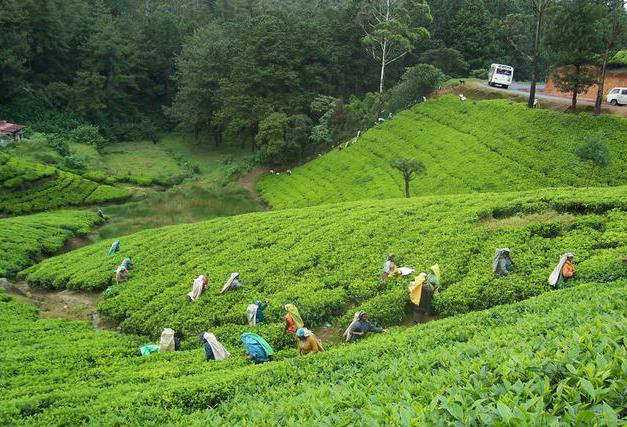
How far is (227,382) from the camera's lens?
12.2 m

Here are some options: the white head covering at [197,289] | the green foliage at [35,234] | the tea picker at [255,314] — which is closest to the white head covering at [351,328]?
the tea picker at [255,314]

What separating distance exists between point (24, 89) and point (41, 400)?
61.7 m

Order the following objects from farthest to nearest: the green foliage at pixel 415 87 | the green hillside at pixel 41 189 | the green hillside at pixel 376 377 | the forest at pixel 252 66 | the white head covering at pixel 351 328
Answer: the forest at pixel 252 66, the green foliage at pixel 415 87, the green hillside at pixel 41 189, the white head covering at pixel 351 328, the green hillside at pixel 376 377

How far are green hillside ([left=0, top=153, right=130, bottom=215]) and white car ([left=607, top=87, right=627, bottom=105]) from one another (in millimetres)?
36900

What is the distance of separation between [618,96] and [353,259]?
2667 cm

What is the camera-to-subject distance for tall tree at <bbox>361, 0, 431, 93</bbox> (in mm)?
51844

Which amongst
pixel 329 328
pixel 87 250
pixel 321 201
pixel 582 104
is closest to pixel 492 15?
pixel 582 104

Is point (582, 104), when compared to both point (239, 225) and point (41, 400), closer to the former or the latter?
point (239, 225)

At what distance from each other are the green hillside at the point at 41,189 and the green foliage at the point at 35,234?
3.65 m

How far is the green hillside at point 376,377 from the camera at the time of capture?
21.6ft

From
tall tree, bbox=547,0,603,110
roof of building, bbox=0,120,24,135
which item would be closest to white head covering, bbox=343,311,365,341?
tall tree, bbox=547,0,603,110

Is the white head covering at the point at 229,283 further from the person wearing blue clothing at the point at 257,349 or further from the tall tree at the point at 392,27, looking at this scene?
the tall tree at the point at 392,27

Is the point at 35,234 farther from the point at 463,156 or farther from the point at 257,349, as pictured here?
the point at 463,156

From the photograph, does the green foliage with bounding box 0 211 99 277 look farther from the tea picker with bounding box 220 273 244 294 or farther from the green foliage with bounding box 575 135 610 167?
the green foliage with bounding box 575 135 610 167
